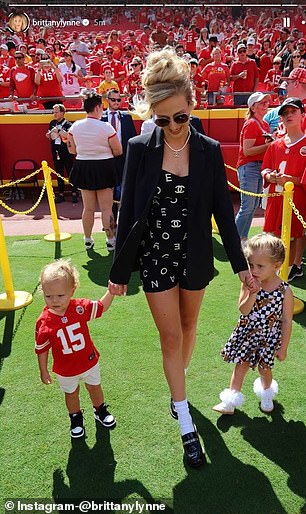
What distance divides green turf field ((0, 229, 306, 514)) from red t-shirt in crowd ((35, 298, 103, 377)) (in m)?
0.55

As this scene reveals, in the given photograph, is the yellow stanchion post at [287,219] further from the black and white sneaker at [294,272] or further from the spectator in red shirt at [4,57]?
the spectator in red shirt at [4,57]

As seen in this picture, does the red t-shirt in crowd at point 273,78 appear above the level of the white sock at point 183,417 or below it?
above

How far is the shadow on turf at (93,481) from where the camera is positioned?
8.43ft

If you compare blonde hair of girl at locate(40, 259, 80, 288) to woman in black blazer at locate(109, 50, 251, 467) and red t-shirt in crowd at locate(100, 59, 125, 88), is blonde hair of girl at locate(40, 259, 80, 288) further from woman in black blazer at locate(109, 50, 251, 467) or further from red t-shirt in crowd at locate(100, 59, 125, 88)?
red t-shirt in crowd at locate(100, 59, 125, 88)

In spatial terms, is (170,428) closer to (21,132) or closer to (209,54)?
(21,132)

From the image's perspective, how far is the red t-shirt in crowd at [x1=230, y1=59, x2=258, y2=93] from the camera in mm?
10984

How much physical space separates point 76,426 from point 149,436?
18.3 inches

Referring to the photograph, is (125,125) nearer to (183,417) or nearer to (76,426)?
(76,426)

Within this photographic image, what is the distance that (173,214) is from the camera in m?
2.56

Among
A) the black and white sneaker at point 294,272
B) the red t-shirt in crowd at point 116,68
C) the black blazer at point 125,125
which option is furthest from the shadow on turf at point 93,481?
the red t-shirt in crowd at point 116,68

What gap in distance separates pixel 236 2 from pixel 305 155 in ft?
115

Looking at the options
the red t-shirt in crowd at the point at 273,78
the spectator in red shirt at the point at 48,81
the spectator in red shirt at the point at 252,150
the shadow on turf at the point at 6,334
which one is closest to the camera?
the shadow on turf at the point at 6,334

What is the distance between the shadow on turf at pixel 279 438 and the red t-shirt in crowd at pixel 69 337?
102 cm

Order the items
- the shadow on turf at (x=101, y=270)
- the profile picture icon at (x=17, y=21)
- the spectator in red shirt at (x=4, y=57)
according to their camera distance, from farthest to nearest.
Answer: the profile picture icon at (x=17, y=21) → the spectator in red shirt at (x=4, y=57) → the shadow on turf at (x=101, y=270)
